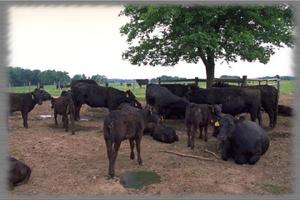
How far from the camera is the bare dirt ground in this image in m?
7.49

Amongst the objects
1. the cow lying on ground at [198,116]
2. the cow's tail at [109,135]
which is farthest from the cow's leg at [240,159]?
the cow's tail at [109,135]

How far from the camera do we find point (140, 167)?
8742mm

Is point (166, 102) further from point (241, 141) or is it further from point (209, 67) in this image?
point (241, 141)

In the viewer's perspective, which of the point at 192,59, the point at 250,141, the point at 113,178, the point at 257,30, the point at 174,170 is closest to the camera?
the point at 113,178

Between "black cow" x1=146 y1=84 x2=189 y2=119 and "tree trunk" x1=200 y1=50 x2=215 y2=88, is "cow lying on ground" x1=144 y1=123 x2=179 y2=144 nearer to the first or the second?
"black cow" x1=146 y1=84 x2=189 y2=119

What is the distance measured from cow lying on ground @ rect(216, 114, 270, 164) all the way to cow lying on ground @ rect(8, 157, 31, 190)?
15.2 ft

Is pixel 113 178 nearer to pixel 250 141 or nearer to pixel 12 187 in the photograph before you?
pixel 12 187

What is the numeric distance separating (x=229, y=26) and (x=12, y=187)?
11137mm

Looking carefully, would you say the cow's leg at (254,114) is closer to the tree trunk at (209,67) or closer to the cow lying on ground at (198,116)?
the cow lying on ground at (198,116)

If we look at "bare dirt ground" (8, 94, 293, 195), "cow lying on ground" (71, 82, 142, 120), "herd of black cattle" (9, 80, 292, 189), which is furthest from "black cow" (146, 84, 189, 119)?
"bare dirt ground" (8, 94, 293, 195)

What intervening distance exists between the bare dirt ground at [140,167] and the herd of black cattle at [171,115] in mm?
321

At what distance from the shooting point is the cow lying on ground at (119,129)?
8062mm

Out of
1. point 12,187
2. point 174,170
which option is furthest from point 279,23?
point 12,187

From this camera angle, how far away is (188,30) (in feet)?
49.0
